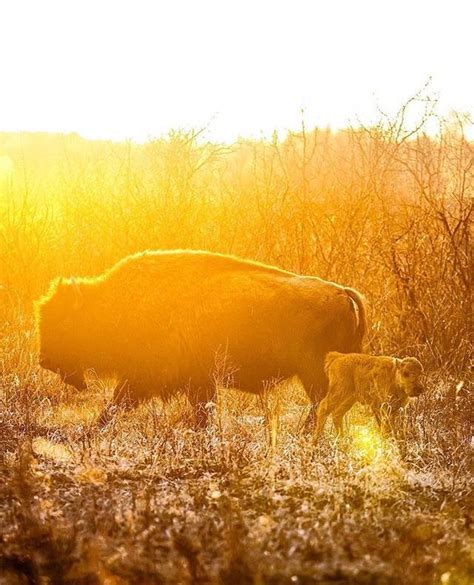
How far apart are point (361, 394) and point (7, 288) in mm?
5293

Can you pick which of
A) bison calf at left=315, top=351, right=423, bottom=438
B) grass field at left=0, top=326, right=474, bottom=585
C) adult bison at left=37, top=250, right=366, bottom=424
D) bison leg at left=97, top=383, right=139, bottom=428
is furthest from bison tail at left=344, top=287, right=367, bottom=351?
bison leg at left=97, top=383, right=139, bottom=428

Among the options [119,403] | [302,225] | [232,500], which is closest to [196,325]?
[119,403]

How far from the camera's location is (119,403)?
6.61 meters

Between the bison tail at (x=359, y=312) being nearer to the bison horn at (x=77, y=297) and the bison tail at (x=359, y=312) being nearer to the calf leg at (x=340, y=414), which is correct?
the calf leg at (x=340, y=414)

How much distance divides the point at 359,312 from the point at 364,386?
677 millimetres

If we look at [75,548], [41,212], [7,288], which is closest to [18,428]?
[75,548]

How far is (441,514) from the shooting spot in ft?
15.2

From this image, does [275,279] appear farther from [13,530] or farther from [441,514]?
[13,530]

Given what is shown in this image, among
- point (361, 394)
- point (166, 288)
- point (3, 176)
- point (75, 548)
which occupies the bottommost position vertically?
point (75, 548)

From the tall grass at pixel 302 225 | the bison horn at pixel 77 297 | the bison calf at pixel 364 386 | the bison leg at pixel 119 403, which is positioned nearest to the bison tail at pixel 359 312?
the bison calf at pixel 364 386

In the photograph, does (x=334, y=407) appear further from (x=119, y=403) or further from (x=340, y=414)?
(x=119, y=403)

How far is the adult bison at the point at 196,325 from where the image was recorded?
608 centimetres

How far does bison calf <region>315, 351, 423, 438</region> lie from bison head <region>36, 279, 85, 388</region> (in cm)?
215

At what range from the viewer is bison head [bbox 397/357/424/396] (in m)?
5.61
